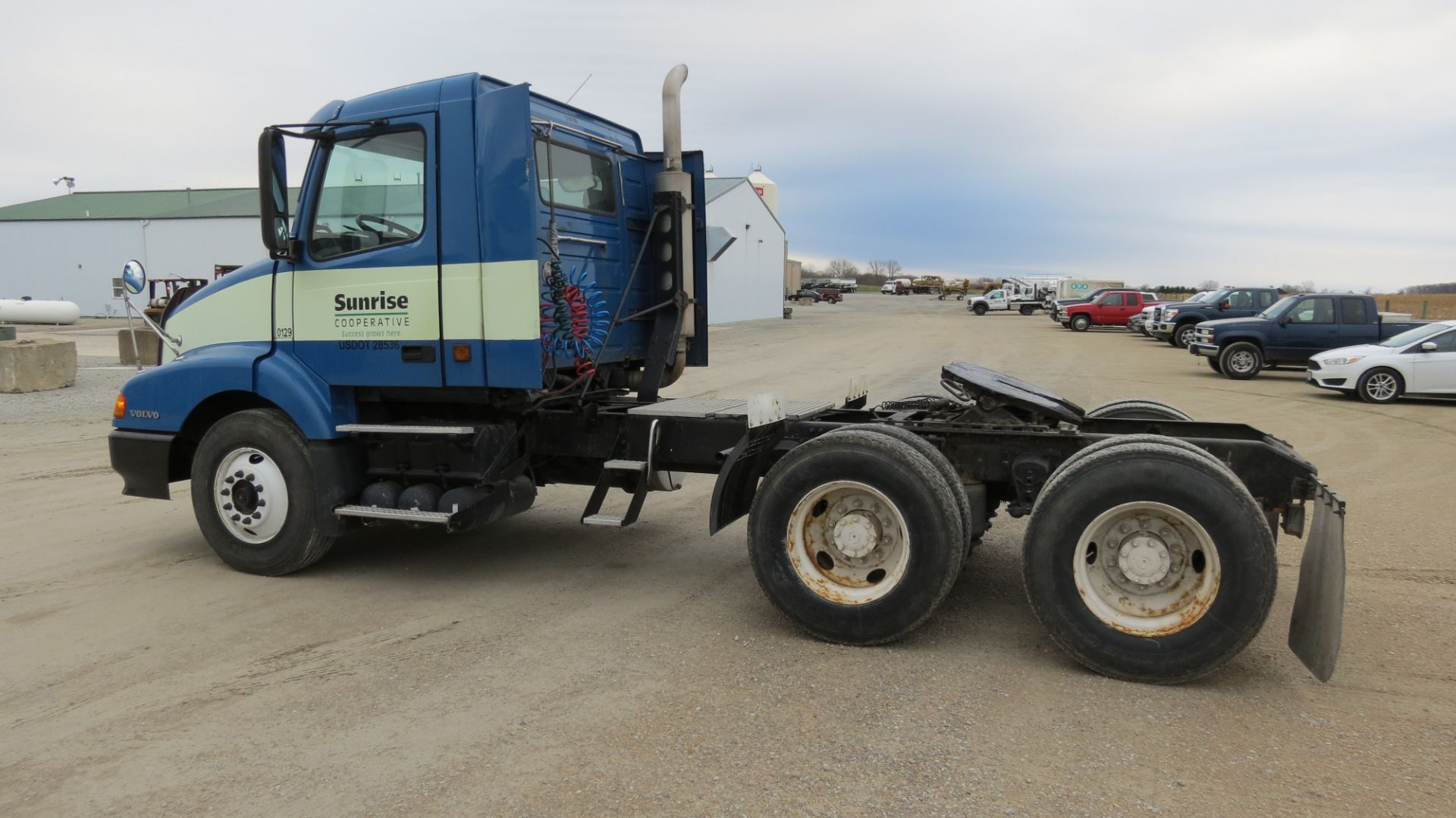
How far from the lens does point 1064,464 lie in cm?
460

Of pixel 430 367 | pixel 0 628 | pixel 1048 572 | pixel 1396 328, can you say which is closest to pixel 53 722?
pixel 0 628

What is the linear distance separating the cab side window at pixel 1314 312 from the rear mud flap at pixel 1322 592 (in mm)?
18086

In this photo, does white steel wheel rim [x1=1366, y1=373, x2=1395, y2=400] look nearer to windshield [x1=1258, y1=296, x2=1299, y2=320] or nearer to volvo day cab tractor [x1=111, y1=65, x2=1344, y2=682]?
windshield [x1=1258, y1=296, x2=1299, y2=320]

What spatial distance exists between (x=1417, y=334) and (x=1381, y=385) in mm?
1319

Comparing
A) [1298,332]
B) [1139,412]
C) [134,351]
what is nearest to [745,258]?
[1298,332]

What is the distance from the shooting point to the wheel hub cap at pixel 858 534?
489 centimetres

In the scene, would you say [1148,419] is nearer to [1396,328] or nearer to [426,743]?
[426,743]

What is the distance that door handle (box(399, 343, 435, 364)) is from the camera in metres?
5.78

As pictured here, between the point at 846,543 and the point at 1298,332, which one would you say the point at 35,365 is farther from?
the point at 1298,332

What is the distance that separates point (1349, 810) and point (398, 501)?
5057mm

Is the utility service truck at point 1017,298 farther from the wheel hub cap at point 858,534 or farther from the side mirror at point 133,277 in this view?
the wheel hub cap at point 858,534

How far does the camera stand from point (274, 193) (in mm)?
5816

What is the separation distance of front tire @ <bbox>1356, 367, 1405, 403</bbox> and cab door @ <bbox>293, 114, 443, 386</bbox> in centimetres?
1589

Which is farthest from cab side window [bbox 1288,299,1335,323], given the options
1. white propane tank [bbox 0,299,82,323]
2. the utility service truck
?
the utility service truck
